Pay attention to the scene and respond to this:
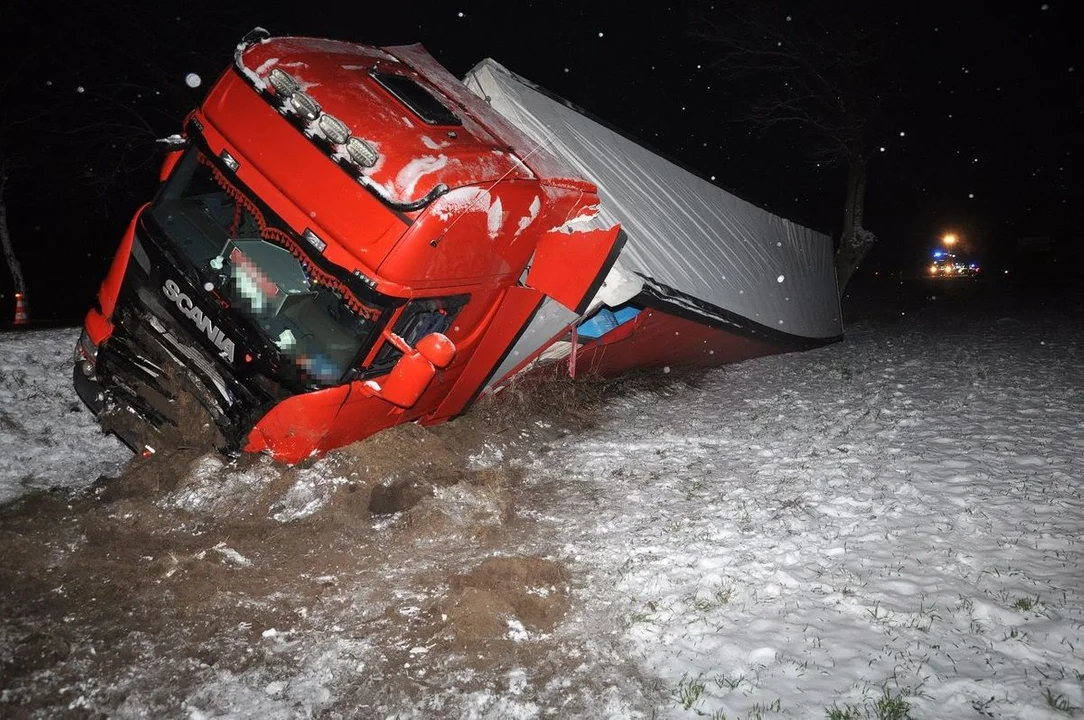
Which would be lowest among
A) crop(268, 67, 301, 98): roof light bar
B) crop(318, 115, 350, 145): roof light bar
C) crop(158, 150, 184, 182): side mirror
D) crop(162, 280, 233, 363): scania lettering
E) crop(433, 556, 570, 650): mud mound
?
crop(433, 556, 570, 650): mud mound

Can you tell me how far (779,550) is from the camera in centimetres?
414

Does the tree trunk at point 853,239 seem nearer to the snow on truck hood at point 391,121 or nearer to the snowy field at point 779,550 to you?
the snowy field at point 779,550

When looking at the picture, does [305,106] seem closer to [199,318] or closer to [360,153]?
[360,153]

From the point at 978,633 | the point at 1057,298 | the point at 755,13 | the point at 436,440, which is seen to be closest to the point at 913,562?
the point at 978,633

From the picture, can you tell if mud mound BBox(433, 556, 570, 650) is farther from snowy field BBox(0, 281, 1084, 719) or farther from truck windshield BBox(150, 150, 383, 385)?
truck windshield BBox(150, 150, 383, 385)

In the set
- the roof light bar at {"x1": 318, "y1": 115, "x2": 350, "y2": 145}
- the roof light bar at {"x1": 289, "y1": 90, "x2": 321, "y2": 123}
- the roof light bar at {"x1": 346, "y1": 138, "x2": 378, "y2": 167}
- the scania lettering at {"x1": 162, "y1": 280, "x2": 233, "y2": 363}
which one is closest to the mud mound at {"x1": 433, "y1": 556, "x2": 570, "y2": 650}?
the scania lettering at {"x1": 162, "y1": 280, "x2": 233, "y2": 363}

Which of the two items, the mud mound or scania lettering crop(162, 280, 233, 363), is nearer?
the mud mound

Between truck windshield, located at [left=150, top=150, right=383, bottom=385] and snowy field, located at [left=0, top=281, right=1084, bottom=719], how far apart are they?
5.53 ft

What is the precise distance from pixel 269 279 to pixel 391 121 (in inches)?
50.9

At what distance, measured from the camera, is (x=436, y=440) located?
5379 millimetres

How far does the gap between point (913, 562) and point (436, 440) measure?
3.51 m

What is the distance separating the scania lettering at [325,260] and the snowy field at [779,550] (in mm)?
1302

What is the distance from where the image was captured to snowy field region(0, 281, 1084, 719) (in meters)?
2.88

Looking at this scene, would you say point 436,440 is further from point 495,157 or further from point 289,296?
point 495,157
